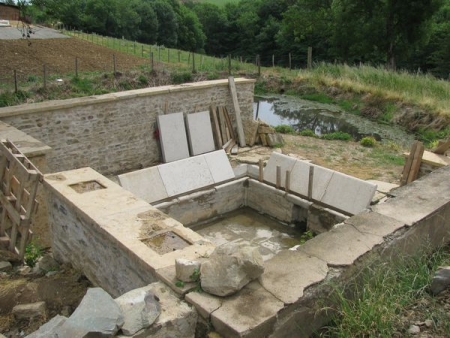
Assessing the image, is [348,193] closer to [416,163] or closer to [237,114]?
[416,163]

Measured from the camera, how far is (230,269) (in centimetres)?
322

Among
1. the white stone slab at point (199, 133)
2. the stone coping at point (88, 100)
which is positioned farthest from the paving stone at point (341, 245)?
the white stone slab at point (199, 133)

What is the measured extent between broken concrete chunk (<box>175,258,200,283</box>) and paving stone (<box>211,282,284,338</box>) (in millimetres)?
342

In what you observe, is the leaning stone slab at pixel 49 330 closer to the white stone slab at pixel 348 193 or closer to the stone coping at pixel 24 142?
the stone coping at pixel 24 142

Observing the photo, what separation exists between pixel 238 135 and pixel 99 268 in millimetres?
8448

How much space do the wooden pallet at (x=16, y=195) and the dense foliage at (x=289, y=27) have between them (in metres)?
8.86

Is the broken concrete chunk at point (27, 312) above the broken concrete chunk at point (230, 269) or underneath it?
underneath

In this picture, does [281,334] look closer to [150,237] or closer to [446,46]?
[150,237]

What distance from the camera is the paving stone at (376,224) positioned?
4285 mm

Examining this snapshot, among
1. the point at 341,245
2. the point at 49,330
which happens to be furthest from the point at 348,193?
the point at 49,330

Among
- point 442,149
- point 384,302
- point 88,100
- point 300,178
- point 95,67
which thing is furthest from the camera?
point 95,67

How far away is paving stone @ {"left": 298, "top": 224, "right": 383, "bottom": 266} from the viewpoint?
3.86 meters

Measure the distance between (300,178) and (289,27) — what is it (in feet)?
78.2

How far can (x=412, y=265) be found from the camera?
4.11 meters
